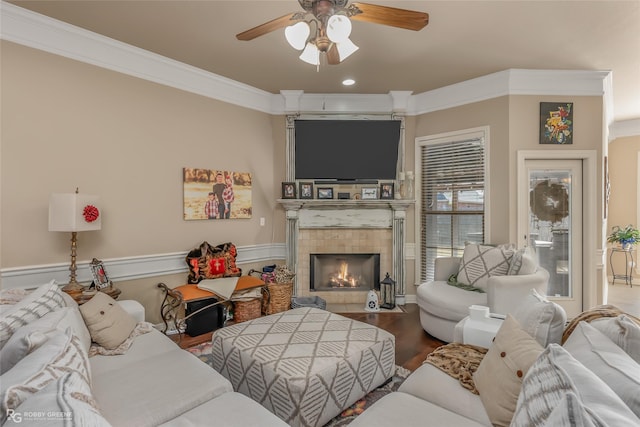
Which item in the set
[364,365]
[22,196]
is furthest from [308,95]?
[364,365]

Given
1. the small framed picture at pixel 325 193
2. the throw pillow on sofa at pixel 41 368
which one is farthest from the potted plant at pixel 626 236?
the throw pillow on sofa at pixel 41 368

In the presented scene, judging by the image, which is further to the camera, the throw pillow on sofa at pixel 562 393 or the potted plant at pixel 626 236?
the potted plant at pixel 626 236

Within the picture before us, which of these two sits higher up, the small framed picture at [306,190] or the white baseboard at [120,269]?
the small framed picture at [306,190]

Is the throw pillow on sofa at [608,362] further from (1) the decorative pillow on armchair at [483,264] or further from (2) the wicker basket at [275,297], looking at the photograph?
(2) the wicker basket at [275,297]

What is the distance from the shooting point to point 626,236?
17.8ft

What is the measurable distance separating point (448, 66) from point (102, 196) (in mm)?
3815

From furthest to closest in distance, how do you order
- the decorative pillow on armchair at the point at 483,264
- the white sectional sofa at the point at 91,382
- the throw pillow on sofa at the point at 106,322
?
1. the decorative pillow on armchair at the point at 483,264
2. the throw pillow on sofa at the point at 106,322
3. the white sectional sofa at the point at 91,382

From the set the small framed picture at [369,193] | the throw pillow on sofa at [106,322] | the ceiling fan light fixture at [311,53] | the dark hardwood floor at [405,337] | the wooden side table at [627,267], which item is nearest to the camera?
the throw pillow on sofa at [106,322]

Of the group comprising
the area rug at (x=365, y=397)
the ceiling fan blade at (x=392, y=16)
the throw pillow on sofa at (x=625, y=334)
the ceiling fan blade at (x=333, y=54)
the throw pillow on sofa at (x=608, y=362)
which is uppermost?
the ceiling fan blade at (x=392, y=16)

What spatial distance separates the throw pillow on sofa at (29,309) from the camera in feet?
4.86

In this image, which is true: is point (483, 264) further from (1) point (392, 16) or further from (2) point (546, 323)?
(1) point (392, 16)

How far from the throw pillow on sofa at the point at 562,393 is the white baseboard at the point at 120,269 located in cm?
335

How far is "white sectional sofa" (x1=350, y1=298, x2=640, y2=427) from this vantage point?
77cm

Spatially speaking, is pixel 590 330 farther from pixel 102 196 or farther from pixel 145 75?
pixel 145 75
